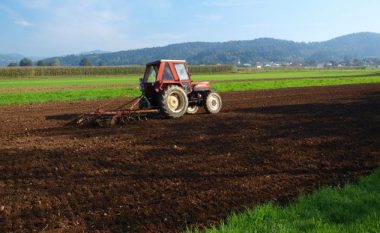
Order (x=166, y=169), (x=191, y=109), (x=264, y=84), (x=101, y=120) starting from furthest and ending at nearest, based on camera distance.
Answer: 1. (x=264, y=84)
2. (x=191, y=109)
3. (x=101, y=120)
4. (x=166, y=169)

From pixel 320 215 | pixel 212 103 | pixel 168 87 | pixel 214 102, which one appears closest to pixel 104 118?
pixel 168 87

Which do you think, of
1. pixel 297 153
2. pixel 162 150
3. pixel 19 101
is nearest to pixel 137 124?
pixel 162 150

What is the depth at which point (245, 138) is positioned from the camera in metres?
10.9

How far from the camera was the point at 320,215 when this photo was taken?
548 cm

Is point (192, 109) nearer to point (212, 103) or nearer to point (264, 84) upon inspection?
point (212, 103)

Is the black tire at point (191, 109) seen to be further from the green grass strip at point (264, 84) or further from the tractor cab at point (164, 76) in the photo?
the green grass strip at point (264, 84)

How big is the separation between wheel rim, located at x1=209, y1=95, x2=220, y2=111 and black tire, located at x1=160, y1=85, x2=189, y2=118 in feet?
5.03

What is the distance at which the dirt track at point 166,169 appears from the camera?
5.76 m

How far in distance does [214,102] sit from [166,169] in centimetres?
896

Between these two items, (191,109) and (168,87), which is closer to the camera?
(168,87)

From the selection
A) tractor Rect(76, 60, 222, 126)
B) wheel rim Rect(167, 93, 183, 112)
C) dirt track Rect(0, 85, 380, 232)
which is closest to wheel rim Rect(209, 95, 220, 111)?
tractor Rect(76, 60, 222, 126)

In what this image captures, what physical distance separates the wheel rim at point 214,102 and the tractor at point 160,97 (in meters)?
0.17

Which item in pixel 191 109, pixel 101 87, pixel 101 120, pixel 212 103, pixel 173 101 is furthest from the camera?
pixel 101 87

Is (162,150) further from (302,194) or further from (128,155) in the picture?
(302,194)
